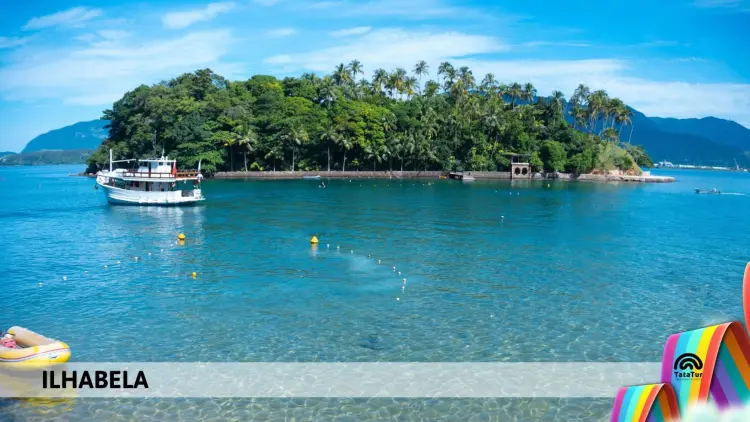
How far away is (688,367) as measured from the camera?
10.9ft

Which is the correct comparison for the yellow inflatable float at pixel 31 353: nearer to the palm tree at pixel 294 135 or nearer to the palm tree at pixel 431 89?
the palm tree at pixel 294 135

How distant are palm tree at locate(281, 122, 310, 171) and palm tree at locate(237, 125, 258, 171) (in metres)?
6.02

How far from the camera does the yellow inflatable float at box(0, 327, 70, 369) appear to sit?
1638 cm

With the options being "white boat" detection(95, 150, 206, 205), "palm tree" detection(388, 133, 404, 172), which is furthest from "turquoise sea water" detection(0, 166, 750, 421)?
"palm tree" detection(388, 133, 404, 172)

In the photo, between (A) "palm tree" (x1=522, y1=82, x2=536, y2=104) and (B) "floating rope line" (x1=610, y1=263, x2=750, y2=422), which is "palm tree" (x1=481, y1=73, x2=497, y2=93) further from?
(B) "floating rope line" (x1=610, y1=263, x2=750, y2=422)

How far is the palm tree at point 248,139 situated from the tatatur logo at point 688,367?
111926mm

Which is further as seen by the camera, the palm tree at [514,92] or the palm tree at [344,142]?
the palm tree at [514,92]

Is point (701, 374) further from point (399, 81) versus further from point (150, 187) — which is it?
point (399, 81)

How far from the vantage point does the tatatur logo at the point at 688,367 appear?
331 cm

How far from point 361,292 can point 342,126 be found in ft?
301

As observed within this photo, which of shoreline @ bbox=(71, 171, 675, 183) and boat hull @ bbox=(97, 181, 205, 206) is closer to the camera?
boat hull @ bbox=(97, 181, 205, 206)

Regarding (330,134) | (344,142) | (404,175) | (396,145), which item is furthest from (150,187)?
(404,175)

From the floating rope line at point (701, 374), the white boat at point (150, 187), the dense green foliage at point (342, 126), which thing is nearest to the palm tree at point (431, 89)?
the dense green foliage at point (342, 126)

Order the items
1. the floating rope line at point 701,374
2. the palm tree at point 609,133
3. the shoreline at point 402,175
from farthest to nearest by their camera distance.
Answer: the palm tree at point 609,133 → the shoreline at point 402,175 → the floating rope line at point 701,374
